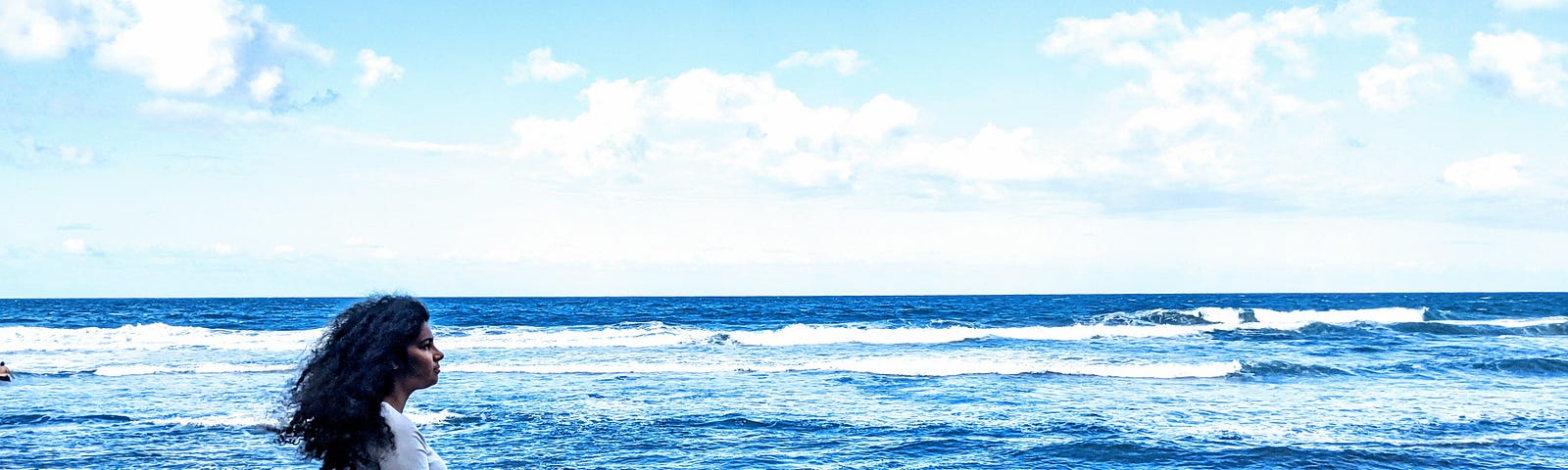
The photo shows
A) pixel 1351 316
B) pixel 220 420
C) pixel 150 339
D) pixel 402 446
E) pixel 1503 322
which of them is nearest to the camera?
pixel 402 446

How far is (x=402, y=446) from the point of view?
2.45 meters

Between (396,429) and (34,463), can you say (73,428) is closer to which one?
(34,463)

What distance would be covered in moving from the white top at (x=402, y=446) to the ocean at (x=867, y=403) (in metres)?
0.55

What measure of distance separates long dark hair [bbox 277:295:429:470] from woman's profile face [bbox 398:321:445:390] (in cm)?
1

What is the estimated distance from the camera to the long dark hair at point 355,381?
2.44 m

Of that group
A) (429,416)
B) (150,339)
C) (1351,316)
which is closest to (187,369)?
(429,416)

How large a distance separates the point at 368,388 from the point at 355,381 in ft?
0.10

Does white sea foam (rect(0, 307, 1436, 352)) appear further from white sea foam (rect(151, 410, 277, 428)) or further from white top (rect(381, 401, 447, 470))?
white top (rect(381, 401, 447, 470))

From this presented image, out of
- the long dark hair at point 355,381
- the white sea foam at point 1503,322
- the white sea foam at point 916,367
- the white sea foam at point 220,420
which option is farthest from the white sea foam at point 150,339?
the white sea foam at point 1503,322

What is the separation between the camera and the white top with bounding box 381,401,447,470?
2441mm

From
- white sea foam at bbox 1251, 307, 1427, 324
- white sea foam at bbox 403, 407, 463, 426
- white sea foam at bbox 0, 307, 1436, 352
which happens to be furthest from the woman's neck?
white sea foam at bbox 1251, 307, 1427, 324

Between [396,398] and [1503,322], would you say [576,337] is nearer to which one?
[396,398]

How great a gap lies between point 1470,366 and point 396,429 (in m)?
26.0

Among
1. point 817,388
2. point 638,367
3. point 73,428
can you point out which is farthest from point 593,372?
point 73,428
